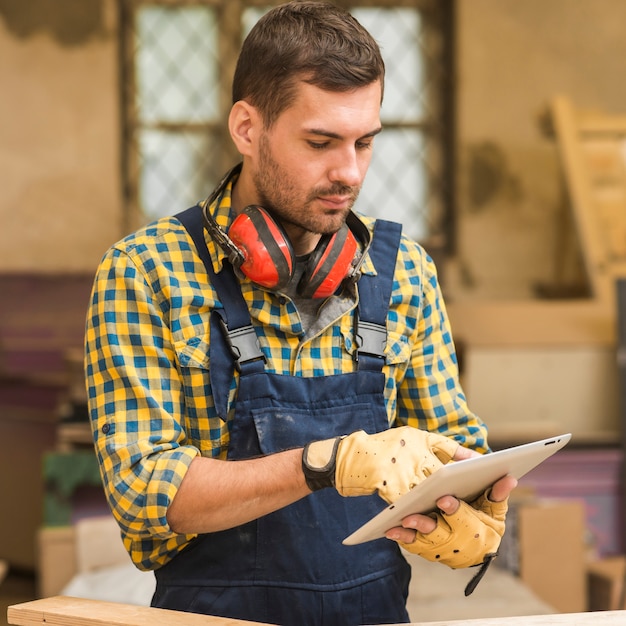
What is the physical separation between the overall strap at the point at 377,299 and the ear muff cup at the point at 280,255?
0.07 m

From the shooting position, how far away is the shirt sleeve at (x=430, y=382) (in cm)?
219

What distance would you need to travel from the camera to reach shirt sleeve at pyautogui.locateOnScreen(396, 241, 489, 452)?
7.20 ft

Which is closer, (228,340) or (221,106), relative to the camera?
(228,340)

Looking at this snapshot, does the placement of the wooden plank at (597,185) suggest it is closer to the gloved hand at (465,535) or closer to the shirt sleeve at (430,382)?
the shirt sleeve at (430,382)

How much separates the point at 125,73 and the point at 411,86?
168 cm

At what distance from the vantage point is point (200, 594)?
195 centimetres

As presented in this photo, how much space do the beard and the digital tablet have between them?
1.90 ft

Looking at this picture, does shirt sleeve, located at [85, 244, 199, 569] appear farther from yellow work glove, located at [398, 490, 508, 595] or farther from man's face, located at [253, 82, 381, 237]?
yellow work glove, located at [398, 490, 508, 595]

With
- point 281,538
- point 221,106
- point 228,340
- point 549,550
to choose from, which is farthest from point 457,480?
point 221,106

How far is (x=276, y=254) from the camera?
197 cm

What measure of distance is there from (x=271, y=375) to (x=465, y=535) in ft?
1.51

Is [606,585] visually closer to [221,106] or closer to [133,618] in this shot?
[133,618]

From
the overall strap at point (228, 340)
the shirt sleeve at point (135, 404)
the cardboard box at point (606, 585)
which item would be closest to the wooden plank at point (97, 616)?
the shirt sleeve at point (135, 404)

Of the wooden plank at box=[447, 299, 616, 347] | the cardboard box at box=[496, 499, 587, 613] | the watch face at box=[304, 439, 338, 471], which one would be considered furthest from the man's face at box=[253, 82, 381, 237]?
the wooden plank at box=[447, 299, 616, 347]
